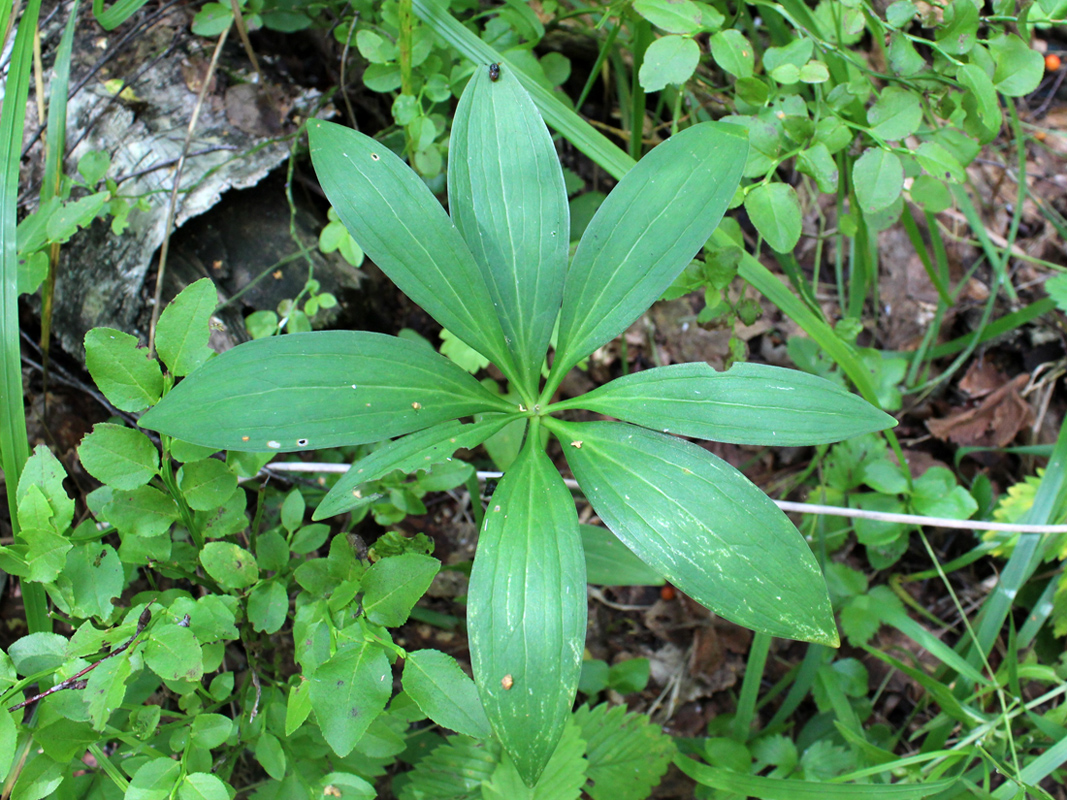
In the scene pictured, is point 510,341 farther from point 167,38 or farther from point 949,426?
point 949,426

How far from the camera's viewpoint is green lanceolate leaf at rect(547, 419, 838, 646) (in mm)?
1102

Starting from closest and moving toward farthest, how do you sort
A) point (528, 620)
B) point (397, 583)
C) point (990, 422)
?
point (528, 620) < point (397, 583) < point (990, 422)

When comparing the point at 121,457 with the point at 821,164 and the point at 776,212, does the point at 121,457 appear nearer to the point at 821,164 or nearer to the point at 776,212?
the point at 776,212

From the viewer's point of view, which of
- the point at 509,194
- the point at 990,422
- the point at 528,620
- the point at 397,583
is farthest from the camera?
the point at 990,422

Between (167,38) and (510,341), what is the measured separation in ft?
5.31

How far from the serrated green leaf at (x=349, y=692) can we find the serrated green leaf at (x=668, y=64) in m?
1.29

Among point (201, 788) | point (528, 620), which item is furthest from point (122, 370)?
point (528, 620)

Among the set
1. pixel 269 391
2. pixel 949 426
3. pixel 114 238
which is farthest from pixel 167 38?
pixel 949 426

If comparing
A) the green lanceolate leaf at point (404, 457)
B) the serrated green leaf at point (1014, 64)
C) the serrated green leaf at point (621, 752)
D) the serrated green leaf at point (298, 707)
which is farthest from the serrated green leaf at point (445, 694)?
the serrated green leaf at point (1014, 64)

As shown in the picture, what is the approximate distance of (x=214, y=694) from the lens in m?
1.39

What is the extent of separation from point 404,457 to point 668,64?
1038 mm

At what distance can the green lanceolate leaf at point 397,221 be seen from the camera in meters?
1.26

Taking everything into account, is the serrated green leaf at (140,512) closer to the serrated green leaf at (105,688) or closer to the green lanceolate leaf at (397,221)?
the serrated green leaf at (105,688)

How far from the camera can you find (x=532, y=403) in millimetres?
1375
